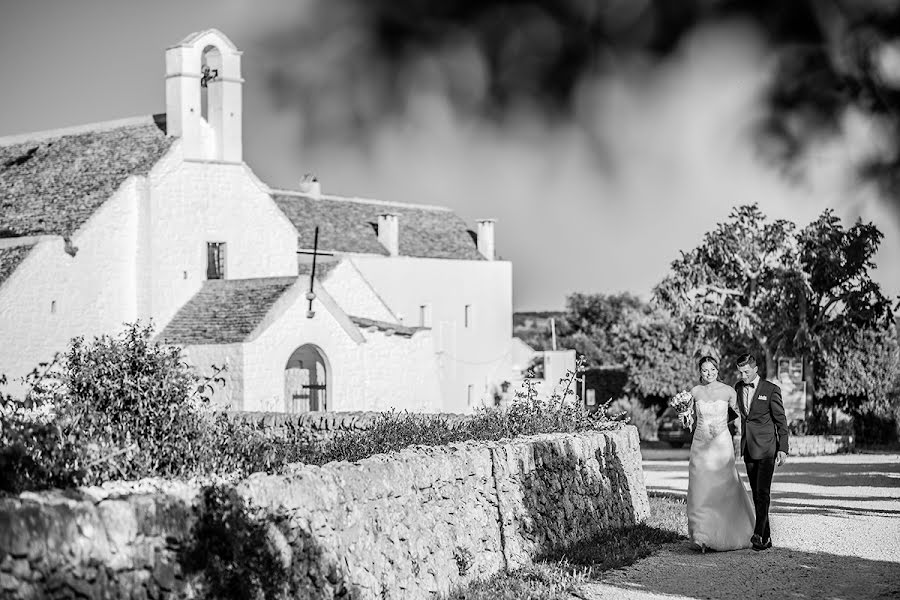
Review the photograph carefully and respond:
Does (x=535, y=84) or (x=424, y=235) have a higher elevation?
(x=424, y=235)

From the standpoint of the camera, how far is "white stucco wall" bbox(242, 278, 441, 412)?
33.6 m

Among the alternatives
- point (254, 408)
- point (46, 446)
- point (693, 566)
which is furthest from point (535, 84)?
point (254, 408)

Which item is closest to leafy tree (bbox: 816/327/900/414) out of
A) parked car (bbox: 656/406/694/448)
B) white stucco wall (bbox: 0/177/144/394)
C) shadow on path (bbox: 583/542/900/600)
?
parked car (bbox: 656/406/694/448)

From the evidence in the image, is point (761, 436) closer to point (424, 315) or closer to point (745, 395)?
point (745, 395)

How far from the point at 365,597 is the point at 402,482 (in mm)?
1303

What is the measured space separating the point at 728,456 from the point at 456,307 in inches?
1729

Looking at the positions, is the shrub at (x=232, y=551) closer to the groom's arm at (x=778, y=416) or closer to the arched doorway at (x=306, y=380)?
the groom's arm at (x=778, y=416)

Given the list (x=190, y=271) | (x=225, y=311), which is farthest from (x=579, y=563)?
(x=190, y=271)

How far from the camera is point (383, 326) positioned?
3900 centimetres

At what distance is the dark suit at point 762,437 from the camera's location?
Result: 43.5 ft

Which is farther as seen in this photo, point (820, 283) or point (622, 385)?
point (622, 385)

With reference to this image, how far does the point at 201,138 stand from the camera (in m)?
39.9

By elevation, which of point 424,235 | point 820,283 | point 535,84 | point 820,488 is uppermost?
point 424,235

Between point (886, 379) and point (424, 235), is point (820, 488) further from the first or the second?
point (424, 235)
